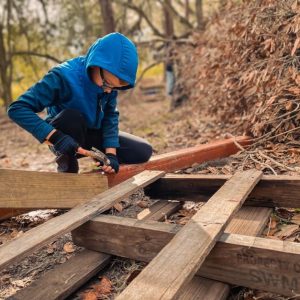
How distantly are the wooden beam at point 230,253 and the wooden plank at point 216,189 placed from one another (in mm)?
736

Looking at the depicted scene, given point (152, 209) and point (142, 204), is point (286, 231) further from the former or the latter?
point (142, 204)

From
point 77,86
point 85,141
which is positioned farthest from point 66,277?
point 85,141

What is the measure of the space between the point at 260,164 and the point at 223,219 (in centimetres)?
144

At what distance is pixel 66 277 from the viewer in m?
1.68

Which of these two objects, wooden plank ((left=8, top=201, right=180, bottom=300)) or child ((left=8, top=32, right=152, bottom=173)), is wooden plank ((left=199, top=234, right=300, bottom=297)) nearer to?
wooden plank ((left=8, top=201, right=180, bottom=300))

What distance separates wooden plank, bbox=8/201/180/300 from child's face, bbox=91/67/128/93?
1155 millimetres

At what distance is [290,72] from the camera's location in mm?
3418

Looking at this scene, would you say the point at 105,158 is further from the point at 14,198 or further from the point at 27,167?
the point at 27,167

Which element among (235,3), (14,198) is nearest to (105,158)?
(14,198)

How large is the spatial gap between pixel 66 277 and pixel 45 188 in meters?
0.67

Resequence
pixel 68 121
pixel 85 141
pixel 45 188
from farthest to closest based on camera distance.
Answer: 1. pixel 85 141
2. pixel 68 121
3. pixel 45 188

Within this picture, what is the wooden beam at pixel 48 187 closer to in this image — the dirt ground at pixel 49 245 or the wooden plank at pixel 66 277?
the dirt ground at pixel 49 245

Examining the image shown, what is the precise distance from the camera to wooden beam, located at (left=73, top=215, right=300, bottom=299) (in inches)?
54.9

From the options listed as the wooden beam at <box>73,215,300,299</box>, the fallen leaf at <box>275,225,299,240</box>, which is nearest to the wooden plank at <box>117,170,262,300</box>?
the wooden beam at <box>73,215,300,299</box>
